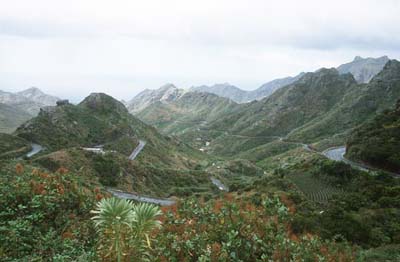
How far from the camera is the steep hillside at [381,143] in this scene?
49.4m

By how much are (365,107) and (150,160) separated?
92984 millimetres

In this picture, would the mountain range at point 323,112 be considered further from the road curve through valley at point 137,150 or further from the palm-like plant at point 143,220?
the palm-like plant at point 143,220

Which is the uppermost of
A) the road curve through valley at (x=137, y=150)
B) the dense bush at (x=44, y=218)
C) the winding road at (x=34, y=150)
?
the dense bush at (x=44, y=218)

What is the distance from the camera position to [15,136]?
271ft

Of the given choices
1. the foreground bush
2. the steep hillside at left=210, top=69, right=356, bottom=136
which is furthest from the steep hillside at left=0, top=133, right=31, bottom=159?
the steep hillside at left=210, top=69, right=356, bottom=136

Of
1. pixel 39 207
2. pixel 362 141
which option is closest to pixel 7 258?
pixel 39 207

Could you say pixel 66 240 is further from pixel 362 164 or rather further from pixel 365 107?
pixel 365 107

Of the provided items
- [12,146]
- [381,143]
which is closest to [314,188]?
[381,143]

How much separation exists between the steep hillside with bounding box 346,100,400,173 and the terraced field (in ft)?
36.4

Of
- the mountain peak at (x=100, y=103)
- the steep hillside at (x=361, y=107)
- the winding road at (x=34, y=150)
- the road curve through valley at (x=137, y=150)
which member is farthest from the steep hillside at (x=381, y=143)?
the mountain peak at (x=100, y=103)

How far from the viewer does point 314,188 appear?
136ft

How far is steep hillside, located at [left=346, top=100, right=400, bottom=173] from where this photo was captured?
1943 inches

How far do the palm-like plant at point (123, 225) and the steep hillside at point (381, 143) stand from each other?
46576 mm

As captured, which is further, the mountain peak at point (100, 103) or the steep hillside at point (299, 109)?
the steep hillside at point (299, 109)
